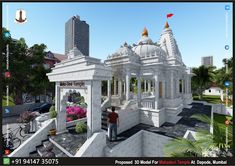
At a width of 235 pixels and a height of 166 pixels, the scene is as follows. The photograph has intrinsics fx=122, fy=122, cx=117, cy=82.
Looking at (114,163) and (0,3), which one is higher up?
(0,3)

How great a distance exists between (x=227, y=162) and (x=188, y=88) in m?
18.3

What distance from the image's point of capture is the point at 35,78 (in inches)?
777

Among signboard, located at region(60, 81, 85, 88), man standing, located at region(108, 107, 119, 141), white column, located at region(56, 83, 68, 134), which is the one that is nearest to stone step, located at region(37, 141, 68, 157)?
white column, located at region(56, 83, 68, 134)

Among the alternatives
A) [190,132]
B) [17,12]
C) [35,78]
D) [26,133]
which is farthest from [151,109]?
[35,78]

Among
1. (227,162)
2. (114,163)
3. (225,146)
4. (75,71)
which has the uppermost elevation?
(75,71)

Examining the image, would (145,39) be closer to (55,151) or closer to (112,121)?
(112,121)

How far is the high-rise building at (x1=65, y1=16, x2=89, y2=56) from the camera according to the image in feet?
284

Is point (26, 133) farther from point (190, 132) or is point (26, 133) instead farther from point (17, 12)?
point (190, 132)

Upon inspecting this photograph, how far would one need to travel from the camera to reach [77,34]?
3455 inches

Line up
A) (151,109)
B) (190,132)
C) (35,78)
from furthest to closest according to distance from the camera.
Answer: (35,78), (151,109), (190,132)

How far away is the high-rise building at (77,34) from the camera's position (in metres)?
86.4

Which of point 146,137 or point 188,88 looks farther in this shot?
point 188,88

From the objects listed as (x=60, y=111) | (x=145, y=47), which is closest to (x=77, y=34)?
(x=145, y=47)

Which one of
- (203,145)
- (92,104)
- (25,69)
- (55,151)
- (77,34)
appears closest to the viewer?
(203,145)
